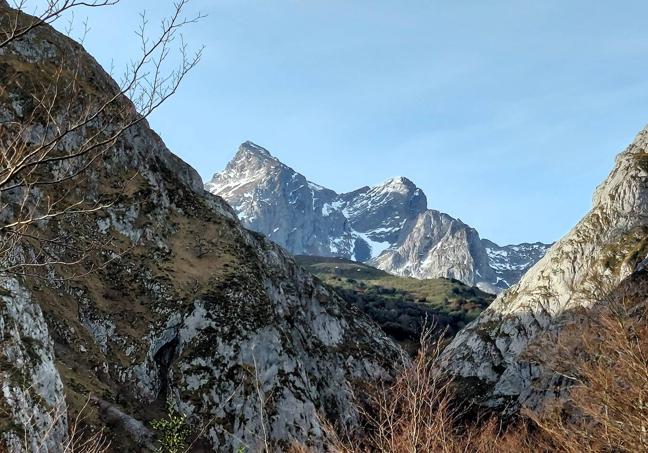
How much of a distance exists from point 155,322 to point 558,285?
2158 inches

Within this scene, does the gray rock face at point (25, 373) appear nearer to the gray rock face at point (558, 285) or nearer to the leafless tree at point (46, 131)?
the leafless tree at point (46, 131)

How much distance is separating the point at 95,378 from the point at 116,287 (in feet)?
44.4

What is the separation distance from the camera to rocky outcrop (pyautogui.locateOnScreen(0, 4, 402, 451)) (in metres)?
35.1

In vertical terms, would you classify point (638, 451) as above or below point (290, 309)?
above

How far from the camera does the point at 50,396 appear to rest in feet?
104

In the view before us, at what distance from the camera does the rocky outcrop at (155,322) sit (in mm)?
35094

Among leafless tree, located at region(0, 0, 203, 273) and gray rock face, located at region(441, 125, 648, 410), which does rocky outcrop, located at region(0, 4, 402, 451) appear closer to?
leafless tree, located at region(0, 0, 203, 273)

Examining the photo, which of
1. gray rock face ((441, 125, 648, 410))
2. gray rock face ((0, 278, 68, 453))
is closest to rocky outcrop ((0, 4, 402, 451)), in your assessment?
gray rock face ((0, 278, 68, 453))

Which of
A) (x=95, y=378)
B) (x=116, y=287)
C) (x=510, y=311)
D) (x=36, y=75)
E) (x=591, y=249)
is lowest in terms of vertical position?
(x=95, y=378)

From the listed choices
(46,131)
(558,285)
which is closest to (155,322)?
(46,131)

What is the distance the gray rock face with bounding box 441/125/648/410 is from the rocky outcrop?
563 inches

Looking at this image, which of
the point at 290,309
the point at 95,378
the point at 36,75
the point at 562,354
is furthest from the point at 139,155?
the point at 562,354

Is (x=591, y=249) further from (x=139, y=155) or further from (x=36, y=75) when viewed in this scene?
(x=36, y=75)

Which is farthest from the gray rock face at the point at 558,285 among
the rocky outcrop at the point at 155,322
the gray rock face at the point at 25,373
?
the gray rock face at the point at 25,373
